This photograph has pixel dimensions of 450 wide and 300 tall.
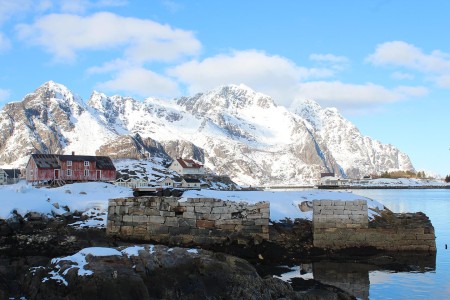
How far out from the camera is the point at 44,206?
26.8 meters

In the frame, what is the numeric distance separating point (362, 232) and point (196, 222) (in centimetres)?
861

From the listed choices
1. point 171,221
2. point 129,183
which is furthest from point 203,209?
point 129,183

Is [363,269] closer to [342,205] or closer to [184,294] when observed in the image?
[342,205]

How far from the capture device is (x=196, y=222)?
25219 millimetres

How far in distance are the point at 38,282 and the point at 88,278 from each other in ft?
4.80

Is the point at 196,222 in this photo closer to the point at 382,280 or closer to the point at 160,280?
the point at 382,280

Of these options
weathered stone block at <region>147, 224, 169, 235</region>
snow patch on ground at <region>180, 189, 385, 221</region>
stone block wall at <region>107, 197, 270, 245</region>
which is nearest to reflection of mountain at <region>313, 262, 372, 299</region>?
stone block wall at <region>107, 197, 270, 245</region>

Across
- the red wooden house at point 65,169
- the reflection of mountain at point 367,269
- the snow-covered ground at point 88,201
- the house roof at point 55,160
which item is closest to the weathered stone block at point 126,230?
the snow-covered ground at point 88,201

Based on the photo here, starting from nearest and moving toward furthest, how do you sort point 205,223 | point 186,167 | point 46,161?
1. point 205,223
2. point 46,161
3. point 186,167

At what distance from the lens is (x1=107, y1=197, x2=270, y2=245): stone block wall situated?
25.0 metres

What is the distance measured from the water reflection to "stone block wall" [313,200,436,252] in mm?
774

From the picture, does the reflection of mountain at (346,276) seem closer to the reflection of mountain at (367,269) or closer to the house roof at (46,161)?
the reflection of mountain at (367,269)

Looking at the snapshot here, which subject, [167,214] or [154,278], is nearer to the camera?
[154,278]

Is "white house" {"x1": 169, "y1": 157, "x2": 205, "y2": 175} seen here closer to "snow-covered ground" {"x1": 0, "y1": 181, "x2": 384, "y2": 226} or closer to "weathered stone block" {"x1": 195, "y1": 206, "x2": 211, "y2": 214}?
"snow-covered ground" {"x1": 0, "y1": 181, "x2": 384, "y2": 226}
